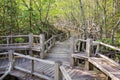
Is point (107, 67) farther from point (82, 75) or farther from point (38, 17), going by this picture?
point (38, 17)

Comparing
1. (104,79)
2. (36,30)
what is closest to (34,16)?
(36,30)

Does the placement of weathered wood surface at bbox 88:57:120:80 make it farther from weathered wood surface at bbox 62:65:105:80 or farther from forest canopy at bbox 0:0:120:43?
forest canopy at bbox 0:0:120:43

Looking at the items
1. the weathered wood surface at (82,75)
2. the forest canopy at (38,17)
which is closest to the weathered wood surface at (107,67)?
the weathered wood surface at (82,75)

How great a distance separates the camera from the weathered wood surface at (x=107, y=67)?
6316 millimetres

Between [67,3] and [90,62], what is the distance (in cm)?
1499

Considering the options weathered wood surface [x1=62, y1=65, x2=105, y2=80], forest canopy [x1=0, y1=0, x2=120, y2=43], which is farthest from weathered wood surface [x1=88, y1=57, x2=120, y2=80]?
forest canopy [x1=0, y1=0, x2=120, y2=43]

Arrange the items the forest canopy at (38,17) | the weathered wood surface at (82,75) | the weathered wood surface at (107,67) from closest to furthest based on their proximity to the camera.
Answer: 1. the weathered wood surface at (107,67)
2. the weathered wood surface at (82,75)
3. the forest canopy at (38,17)

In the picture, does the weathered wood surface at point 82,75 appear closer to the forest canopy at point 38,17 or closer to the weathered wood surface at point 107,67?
the weathered wood surface at point 107,67

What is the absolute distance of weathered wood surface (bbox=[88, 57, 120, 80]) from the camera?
6.32 meters

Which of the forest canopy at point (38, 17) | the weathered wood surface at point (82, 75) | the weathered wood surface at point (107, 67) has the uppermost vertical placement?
the forest canopy at point (38, 17)

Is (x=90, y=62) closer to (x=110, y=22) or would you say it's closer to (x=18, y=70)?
(x=18, y=70)

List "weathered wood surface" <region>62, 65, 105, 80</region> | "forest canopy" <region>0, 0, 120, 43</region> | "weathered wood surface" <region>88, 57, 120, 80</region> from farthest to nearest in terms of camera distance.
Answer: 1. "forest canopy" <region>0, 0, 120, 43</region>
2. "weathered wood surface" <region>62, 65, 105, 80</region>
3. "weathered wood surface" <region>88, 57, 120, 80</region>

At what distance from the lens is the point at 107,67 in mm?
7258

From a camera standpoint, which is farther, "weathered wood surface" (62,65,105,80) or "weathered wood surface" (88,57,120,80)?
"weathered wood surface" (62,65,105,80)
